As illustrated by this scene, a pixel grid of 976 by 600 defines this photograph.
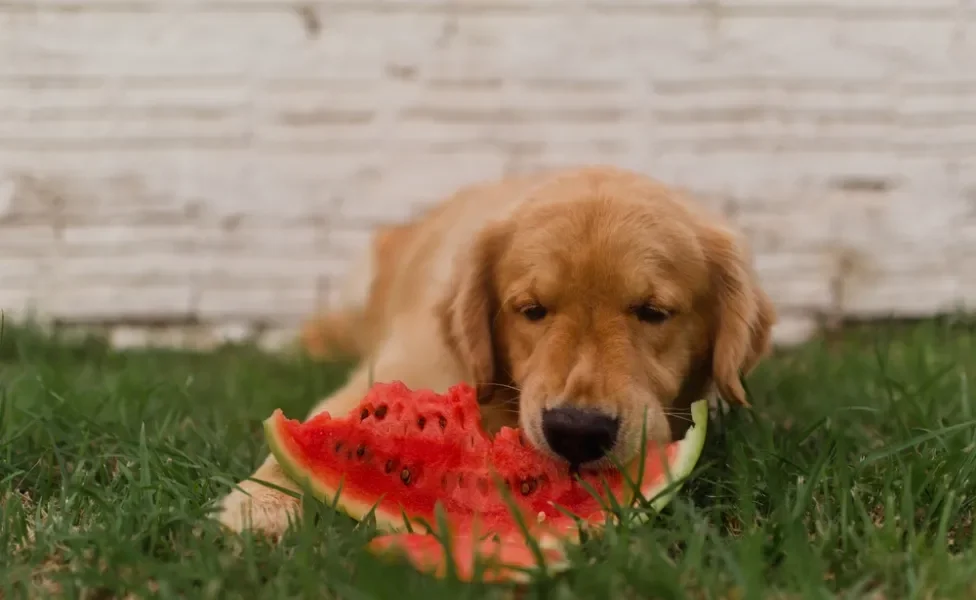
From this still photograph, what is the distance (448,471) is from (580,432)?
0.33m

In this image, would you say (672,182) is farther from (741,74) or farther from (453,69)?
(453,69)

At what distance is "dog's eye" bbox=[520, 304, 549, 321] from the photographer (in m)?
2.19

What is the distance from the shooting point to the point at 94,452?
2135mm

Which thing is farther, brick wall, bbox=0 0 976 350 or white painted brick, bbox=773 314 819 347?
white painted brick, bbox=773 314 819 347

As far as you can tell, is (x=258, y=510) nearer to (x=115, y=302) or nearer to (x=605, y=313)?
(x=605, y=313)

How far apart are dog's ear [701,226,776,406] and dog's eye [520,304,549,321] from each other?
551 mm

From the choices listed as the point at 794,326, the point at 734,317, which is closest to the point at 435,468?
the point at 734,317

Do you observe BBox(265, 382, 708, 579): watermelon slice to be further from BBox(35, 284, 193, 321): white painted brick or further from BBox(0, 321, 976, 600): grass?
BBox(35, 284, 193, 321): white painted brick

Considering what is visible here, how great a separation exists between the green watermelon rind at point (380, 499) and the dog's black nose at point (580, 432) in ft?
0.57

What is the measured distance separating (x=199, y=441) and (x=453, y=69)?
245cm

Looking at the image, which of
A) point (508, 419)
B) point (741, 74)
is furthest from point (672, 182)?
point (508, 419)

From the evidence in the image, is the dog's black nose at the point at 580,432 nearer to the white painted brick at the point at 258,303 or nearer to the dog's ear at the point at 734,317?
the dog's ear at the point at 734,317

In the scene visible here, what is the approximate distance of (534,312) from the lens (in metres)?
2.21

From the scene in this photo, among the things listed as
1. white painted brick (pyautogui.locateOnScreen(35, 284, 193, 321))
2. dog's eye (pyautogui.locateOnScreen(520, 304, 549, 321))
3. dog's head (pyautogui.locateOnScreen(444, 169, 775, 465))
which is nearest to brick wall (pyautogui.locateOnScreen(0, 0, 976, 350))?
white painted brick (pyautogui.locateOnScreen(35, 284, 193, 321))
